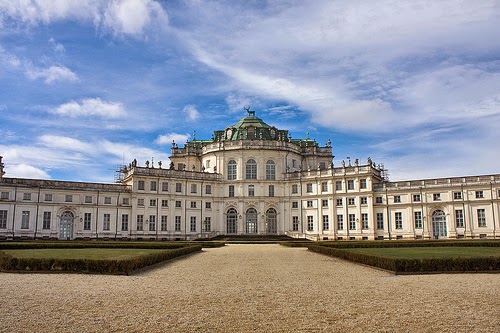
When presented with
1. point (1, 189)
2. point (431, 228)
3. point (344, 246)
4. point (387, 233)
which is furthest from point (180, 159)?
point (344, 246)

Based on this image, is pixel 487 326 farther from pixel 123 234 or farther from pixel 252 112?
pixel 252 112

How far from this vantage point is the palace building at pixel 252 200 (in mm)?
54594

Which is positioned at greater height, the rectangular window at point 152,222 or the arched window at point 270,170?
the arched window at point 270,170

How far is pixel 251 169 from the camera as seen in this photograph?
69.6 metres

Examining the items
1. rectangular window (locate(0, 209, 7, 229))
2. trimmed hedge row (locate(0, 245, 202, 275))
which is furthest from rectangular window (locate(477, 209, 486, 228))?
rectangular window (locate(0, 209, 7, 229))

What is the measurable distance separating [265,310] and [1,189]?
49524 millimetres

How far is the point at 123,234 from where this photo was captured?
59.8m

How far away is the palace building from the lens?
2149 inches

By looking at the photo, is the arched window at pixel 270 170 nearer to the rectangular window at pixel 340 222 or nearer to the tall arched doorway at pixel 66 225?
the rectangular window at pixel 340 222

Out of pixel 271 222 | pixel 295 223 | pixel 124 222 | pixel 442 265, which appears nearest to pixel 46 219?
pixel 124 222

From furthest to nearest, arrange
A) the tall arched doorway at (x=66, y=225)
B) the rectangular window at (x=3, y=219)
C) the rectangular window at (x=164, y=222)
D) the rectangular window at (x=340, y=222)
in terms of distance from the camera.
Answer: the rectangular window at (x=340, y=222) → the rectangular window at (x=164, y=222) → the tall arched doorway at (x=66, y=225) → the rectangular window at (x=3, y=219)

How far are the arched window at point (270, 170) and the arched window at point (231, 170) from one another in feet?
16.9

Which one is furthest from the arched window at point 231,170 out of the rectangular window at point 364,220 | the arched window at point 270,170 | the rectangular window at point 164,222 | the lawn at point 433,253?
the lawn at point 433,253

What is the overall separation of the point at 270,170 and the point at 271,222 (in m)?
8.05
